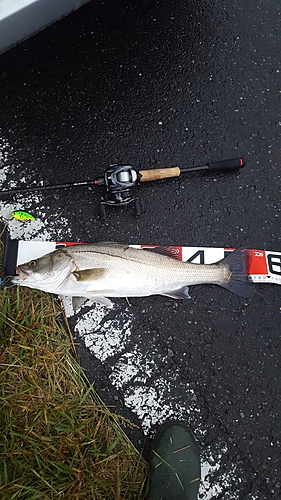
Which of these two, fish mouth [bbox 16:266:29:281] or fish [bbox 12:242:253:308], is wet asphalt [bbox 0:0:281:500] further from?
fish mouth [bbox 16:266:29:281]

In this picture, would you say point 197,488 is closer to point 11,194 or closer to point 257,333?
point 257,333

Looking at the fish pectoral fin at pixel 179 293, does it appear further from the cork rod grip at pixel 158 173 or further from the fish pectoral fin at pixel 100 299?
the cork rod grip at pixel 158 173

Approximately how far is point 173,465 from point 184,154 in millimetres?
2382

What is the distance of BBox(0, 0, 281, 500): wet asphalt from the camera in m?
3.11

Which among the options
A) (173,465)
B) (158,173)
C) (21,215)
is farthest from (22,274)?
(173,465)

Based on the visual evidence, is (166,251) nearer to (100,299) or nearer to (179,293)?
(179,293)

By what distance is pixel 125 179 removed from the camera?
304 centimetres

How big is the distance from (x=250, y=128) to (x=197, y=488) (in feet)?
9.41

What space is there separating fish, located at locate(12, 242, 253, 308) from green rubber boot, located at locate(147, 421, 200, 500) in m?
0.98

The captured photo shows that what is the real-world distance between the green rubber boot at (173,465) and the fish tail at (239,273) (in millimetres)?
1068

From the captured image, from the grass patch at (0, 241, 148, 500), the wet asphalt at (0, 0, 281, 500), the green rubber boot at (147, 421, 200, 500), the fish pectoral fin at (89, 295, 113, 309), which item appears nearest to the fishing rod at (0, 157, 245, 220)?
the wet asphalt at (0, 0, 281, 500)

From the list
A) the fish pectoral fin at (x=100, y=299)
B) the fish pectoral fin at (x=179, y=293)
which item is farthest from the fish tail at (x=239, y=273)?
the fish pectoral fin at (x=100, y=299)

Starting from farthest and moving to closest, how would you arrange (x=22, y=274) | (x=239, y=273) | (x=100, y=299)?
(x=239, y=273) → (x=100, y=299) → (x=22, y=274)

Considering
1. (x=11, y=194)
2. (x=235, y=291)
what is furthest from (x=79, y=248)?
(x=235, y=291)
